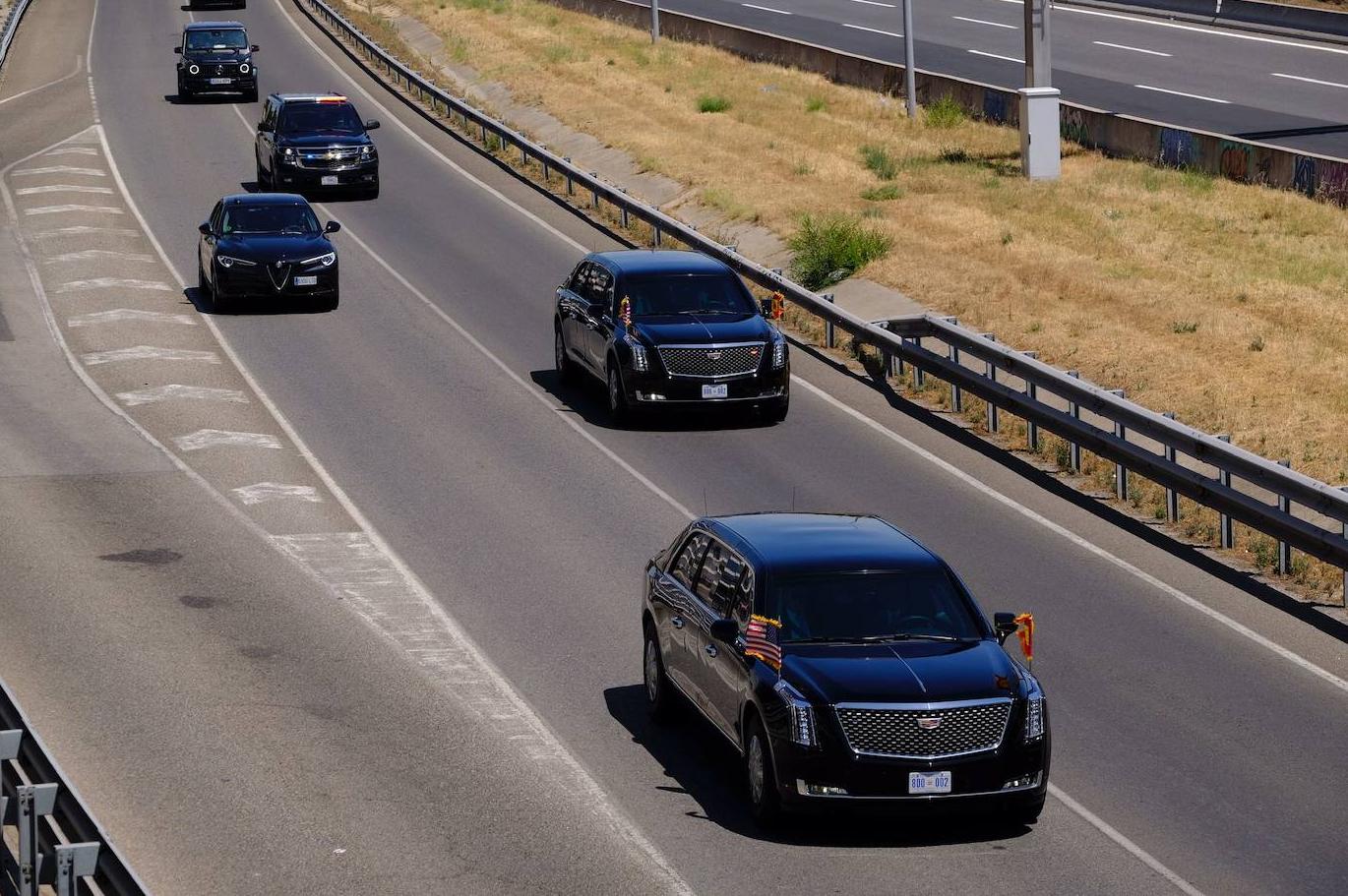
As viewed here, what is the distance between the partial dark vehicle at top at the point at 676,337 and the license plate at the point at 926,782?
1214cm

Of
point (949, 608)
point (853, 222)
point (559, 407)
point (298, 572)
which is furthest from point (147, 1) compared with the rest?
point (949, 608)

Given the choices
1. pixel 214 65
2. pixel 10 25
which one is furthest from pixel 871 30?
pixel 10 25

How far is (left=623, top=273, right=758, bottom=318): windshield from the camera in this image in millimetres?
23797

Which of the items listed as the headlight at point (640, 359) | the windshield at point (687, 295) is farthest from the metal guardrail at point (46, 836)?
the windshield at point (687, 295)

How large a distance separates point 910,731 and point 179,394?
53.0 ft

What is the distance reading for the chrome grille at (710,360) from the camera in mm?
23016

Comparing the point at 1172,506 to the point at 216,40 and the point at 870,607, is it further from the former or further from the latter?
the point at 216,40

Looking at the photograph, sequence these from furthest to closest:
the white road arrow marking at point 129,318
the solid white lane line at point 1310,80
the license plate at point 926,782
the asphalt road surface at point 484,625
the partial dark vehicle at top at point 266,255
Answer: the solid white lane line at point 1310,80 < the partial dark vehicle at top at point 266,255 < the white road arrow marking at point 129,318 < the asphalt road surface at point 484,625 < the license plate at point 926,782

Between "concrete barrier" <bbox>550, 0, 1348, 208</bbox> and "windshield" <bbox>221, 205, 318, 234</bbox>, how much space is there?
686 inches

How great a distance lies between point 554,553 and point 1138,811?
292 inches

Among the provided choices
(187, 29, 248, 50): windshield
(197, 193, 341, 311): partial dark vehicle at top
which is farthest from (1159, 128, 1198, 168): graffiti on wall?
(187, 29, 248, 50): windshield

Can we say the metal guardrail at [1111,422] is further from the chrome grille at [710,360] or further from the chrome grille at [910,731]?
the chrome grille at [910,731]

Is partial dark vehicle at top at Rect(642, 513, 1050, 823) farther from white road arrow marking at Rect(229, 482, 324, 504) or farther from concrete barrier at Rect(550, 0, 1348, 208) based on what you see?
concrete barrier at Rect(550, 0, 1348, 208)

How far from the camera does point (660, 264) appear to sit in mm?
24344
